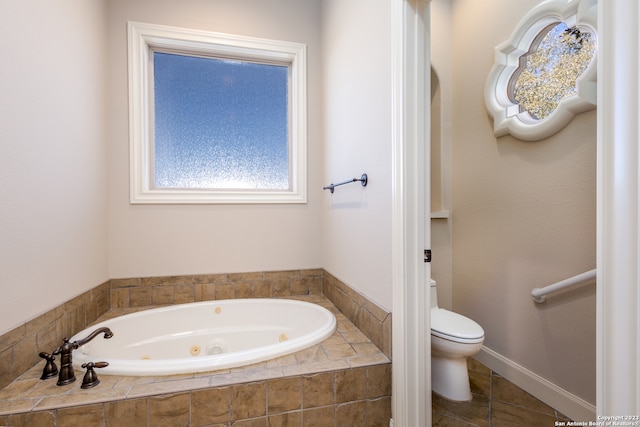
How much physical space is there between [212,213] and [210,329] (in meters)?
0.82

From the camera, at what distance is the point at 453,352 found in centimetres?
165

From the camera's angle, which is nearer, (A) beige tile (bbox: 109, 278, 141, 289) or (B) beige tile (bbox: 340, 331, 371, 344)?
(B) beige tile (bbox: 340, 331, 371, 344)

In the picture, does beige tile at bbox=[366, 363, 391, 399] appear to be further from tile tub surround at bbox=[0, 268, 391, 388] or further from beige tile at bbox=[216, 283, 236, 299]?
beige tile at bbox=[216, 283, 236, 299]

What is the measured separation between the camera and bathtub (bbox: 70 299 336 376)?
171 cm

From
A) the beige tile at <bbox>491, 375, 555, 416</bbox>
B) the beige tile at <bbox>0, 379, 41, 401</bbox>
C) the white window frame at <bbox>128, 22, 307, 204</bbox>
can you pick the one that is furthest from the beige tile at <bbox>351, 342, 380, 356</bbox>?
the beige tile at <bbox>0, 379, 41, 401</bbox>

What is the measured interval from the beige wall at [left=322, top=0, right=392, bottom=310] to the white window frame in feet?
0.72

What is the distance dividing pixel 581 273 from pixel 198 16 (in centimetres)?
290

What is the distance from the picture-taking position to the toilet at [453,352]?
1624mm

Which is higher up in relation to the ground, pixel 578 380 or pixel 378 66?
pixel 378 66

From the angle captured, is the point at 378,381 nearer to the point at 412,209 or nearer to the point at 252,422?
the point at 252,422

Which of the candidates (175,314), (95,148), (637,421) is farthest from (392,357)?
(95,148)

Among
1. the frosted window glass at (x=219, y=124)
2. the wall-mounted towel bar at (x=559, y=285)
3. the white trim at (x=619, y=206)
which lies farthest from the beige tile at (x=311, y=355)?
the frosted window glass at (x=219, y=124)

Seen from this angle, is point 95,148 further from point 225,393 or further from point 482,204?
point 482,204

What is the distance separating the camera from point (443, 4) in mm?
2318
